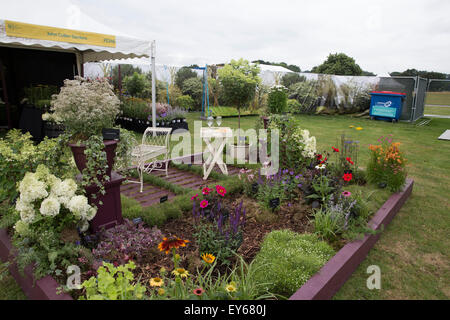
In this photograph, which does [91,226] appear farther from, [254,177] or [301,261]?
[254,177]

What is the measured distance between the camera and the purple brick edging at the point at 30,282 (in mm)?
2166

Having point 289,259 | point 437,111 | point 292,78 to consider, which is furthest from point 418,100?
point 289,259

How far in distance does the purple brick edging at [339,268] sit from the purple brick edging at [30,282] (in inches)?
69.4

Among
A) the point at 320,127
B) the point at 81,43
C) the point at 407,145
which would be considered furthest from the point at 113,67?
the point at 407,145

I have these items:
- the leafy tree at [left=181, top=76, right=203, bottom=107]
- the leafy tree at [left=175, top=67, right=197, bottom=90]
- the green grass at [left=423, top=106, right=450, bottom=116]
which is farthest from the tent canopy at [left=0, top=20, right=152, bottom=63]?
the green grass at [left=423, top=106, right=450, bottom=116]

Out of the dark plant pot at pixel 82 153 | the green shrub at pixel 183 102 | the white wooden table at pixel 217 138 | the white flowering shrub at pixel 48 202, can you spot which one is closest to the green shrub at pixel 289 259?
the white flowering shrub at pixel 48 202

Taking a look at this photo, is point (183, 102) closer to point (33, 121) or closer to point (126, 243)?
point (33, 121)

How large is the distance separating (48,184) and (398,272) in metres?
3.46

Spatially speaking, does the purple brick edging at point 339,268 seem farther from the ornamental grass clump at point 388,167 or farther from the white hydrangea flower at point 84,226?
the white hydrangea flower at point 84,226

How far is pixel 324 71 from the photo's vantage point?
28.4 meters

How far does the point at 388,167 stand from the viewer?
15.0ft

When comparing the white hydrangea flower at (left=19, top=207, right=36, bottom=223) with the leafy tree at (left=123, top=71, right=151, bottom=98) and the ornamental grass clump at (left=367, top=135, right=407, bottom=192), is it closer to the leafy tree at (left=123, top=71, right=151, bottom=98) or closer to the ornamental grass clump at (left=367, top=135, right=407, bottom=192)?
the ornamental grass clump at (left=367, top=135, right=407, bottom=192)

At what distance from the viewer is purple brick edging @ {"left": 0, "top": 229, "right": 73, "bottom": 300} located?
7.11 ft

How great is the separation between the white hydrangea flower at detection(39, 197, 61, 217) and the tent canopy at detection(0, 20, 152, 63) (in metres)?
4.86
